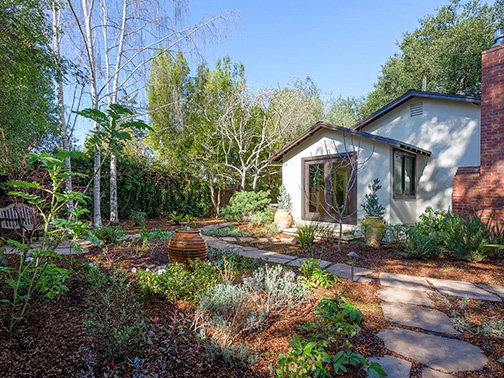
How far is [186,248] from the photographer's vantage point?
396 centimetres

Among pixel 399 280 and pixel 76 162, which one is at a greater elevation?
pixel 76 162

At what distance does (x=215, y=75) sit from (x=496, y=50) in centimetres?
1086

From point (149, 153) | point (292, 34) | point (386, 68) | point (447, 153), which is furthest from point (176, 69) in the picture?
point (386, 68)

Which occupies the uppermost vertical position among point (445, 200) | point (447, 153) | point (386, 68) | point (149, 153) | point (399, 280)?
point (386, 68)

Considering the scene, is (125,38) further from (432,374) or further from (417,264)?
(432,374)

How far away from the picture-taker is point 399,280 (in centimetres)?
399

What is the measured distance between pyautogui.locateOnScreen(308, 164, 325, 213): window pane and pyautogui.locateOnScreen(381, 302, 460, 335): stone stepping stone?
5879 millimetres

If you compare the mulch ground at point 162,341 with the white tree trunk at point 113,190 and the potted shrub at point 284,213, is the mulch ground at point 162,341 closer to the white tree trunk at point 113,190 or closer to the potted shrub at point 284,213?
the potted shrub at point 284,213

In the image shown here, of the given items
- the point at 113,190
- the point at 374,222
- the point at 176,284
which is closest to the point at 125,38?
the point at 113,190

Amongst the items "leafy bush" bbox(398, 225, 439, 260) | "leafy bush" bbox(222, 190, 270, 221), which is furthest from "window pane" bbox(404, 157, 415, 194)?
"leafy bush" bbox(222, 190, 270, 221)

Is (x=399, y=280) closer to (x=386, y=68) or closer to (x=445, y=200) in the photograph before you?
(x=445, y=200)

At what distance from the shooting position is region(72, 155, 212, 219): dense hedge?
9719mm

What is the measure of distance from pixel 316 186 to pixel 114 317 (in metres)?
7.56

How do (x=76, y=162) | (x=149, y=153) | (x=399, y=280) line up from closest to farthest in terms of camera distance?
(x=399, y=280) → (x=76, y=162) → (x=149, y=153)
